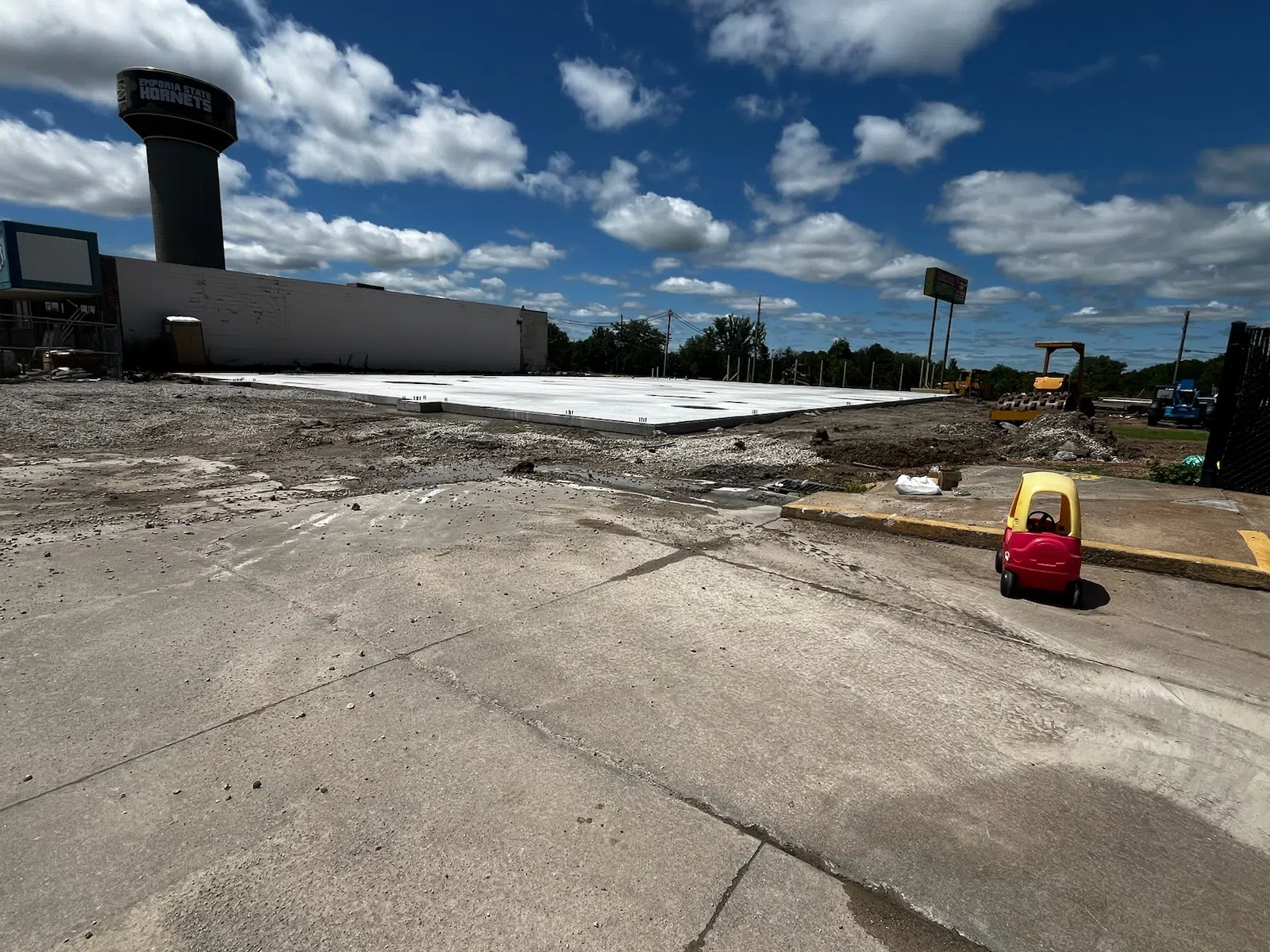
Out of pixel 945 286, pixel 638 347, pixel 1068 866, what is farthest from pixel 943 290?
pixel 1068 866

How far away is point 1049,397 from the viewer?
2033 cm

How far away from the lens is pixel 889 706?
3219 mm

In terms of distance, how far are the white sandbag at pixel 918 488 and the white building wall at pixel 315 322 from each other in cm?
3620

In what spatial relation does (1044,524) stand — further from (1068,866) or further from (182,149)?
(182,149)

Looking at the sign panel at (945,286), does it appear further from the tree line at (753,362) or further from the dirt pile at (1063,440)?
the dirt pile at (1063,440)

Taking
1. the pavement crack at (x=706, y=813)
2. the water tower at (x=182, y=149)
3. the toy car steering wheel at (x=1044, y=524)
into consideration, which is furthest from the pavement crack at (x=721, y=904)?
the water tower at (x=182, y=149)

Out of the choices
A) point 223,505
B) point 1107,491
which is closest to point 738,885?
point 223,505

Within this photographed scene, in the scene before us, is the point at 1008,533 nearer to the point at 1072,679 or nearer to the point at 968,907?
the point at 1072,679

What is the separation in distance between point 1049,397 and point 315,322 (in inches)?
1512

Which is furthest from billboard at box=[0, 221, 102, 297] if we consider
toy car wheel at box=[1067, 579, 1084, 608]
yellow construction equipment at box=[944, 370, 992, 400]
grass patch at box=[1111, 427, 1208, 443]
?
yellow construction equipment at box=[944, 370, 992, 400]

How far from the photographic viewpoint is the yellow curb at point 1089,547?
5035 millimetres

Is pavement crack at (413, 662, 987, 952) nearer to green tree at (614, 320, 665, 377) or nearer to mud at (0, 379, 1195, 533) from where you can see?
mud at (0, 379, 1195, 533)

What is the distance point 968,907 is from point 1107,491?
755 cm

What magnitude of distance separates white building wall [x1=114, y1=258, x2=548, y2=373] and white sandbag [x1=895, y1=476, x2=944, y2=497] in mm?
36202
